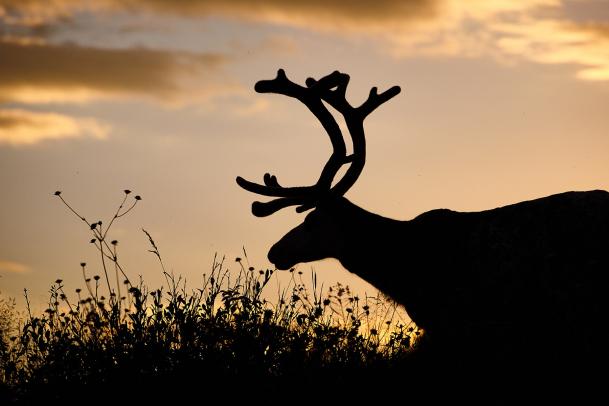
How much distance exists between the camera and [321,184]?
9.37 metres

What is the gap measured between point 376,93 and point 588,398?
3.67 m

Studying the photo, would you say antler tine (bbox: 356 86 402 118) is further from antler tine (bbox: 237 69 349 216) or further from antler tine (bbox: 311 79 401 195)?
antler tine (bbox: 237 69 349 216)

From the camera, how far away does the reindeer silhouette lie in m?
7.92

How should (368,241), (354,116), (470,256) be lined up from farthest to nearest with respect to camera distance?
(354,116) < (368,241) < (470,256)

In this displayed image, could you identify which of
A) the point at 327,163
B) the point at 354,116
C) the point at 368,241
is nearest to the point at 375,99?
the point at 354,116

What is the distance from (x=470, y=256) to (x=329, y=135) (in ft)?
6.13

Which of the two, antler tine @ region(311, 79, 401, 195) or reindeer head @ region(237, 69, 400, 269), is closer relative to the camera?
reindeer head @ region(237, 69, 400, 269)

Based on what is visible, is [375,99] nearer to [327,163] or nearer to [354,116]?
[354,116]

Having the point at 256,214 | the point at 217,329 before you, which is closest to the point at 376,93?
the point at 256,214

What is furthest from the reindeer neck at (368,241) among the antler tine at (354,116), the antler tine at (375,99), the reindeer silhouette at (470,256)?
the antler tine at (375,99)

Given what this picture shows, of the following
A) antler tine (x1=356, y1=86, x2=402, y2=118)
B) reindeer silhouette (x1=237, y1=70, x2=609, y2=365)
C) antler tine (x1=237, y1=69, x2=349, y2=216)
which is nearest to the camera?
reindeer silhouette (x1=237, y1=70, x2=609, y2=365)

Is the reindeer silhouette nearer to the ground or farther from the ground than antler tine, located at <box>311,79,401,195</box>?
nearer to the ground

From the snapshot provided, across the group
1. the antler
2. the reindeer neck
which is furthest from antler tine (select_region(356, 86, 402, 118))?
the reindeer neck

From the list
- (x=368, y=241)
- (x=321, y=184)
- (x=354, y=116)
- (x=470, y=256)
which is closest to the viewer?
(x=470, y=256)
